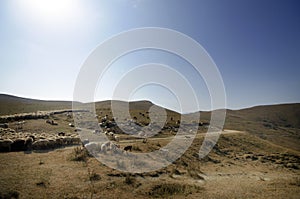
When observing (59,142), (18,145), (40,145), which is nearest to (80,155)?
(40,145)

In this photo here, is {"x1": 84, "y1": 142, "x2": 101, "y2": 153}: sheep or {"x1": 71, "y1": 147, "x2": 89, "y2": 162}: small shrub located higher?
{"x1": 84, "y1": 142, "x2": 101, "y2": 153}: sheep

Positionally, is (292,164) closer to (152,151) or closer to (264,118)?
(152,151)

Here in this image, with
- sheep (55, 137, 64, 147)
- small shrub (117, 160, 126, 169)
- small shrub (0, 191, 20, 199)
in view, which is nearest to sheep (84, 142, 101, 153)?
small shrub (117, 160, 126, 169)

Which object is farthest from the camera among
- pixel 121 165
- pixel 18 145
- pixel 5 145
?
pixel 18 145

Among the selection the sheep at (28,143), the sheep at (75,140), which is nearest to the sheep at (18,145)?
the sheep at (28,143)

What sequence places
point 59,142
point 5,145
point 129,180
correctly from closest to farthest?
point 129,180
point 5,145
point 59,142

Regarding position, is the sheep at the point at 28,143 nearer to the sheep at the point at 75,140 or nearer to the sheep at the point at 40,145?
the sheep at the point at 40,145

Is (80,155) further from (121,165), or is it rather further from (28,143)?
(28,143)

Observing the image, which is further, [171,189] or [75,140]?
[75,140]

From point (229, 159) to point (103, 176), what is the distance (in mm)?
19165

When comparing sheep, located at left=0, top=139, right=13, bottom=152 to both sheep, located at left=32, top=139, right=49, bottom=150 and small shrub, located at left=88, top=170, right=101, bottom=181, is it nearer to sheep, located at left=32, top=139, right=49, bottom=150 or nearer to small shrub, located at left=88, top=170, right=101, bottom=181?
sheep, located at left=32, top=139, right=49, bottom=150

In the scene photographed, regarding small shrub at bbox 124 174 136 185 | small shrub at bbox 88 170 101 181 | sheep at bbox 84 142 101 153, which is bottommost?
small shrub at bbox 124 174 136 185

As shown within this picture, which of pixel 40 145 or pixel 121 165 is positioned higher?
pixel 40 145

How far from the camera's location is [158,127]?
4388 cm
